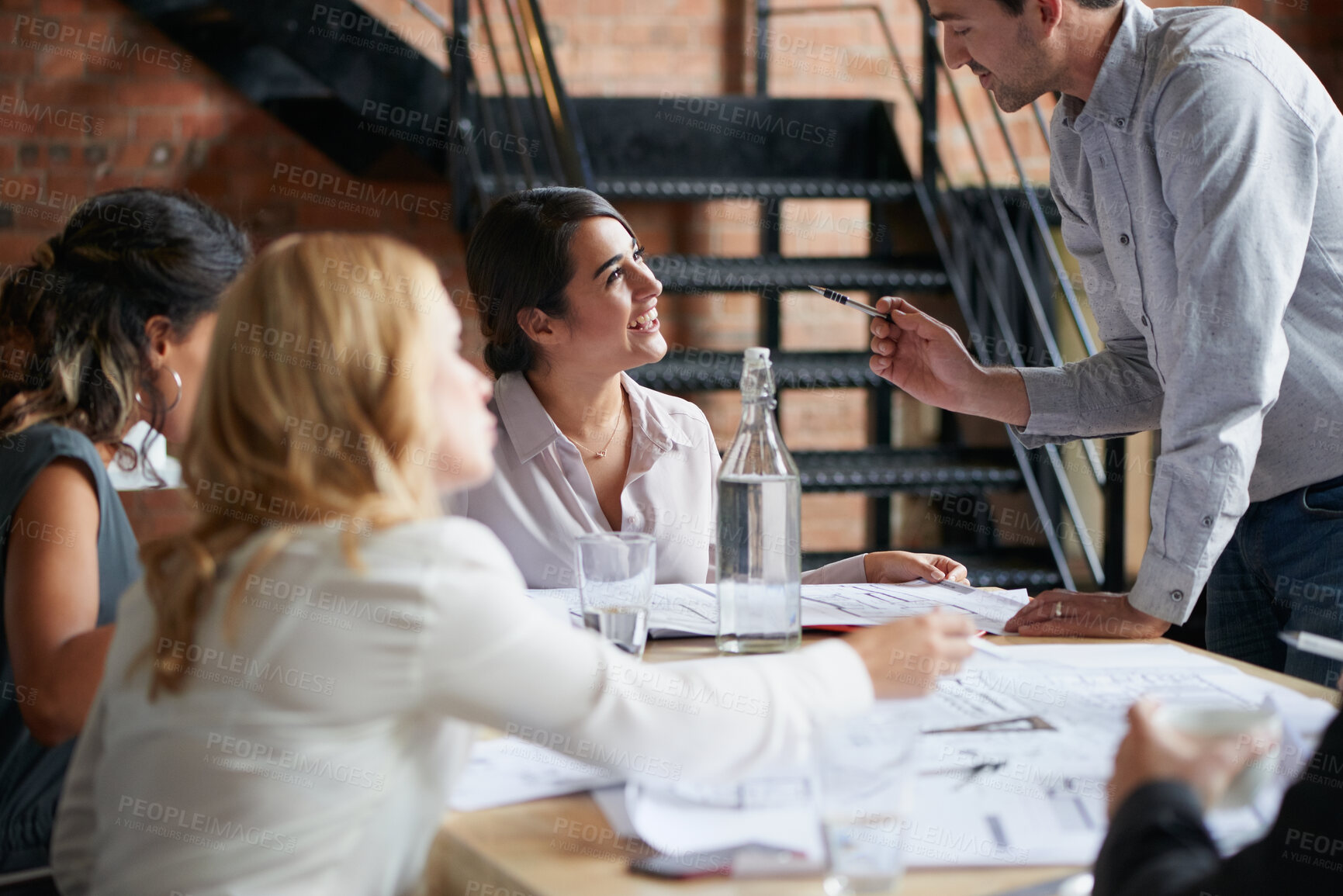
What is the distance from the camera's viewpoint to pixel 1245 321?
1.27 metres

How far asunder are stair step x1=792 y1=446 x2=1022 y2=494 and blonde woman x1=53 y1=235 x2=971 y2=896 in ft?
6.49

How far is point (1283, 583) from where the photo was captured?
1.45m

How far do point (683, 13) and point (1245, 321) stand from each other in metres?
3.13

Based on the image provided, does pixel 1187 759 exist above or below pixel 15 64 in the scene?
below

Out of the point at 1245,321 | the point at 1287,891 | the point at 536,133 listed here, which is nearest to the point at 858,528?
A: the point at 536,133

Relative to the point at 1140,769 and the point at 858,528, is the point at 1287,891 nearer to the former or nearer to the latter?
the point at 1140,769

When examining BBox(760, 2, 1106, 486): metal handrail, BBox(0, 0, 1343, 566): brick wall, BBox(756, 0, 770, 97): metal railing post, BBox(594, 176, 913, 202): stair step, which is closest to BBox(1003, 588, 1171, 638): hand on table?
BBox(760, 2, 1106, 486): metal handrail

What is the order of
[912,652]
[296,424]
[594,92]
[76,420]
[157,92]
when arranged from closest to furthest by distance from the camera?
1. [296,424]
2. [912,652]
3. [76,420]
4. [157,92]
5. [594,92]

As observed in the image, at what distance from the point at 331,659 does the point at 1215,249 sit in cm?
101

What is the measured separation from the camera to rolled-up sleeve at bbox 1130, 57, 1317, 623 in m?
1.26

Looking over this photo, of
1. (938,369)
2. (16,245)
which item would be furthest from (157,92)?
(938,369)

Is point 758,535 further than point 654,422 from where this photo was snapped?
No

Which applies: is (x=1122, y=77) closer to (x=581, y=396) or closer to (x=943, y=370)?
(x=943, y=370)

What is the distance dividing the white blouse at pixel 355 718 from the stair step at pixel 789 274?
219 cm
